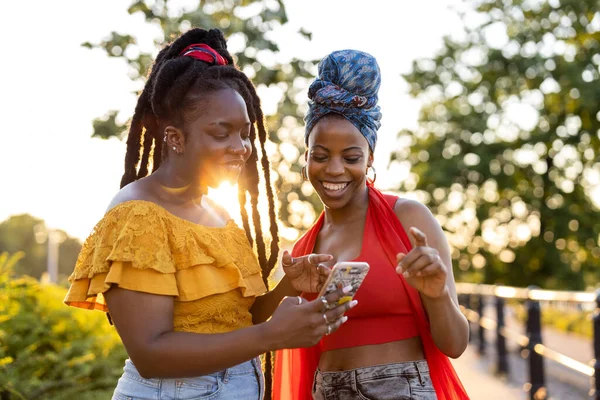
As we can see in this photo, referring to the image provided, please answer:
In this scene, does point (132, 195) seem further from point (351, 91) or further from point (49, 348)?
point (49, 348)

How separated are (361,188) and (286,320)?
1.03 m

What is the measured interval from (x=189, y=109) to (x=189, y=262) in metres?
0.51

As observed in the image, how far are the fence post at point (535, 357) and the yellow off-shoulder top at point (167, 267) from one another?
18.9 feet

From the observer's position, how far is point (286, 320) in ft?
7.67

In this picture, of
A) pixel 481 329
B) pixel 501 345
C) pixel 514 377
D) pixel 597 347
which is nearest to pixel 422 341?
pixel 597 347

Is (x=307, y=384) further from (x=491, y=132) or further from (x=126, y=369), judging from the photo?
(x=491, y=132)

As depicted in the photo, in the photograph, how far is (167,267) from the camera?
2396 mm

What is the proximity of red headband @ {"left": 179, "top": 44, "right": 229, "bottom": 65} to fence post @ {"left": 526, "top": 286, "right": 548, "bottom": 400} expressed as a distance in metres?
5.91

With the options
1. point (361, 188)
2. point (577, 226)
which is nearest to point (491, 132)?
point (577, 226)

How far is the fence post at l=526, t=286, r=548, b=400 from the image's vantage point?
25.3 feet

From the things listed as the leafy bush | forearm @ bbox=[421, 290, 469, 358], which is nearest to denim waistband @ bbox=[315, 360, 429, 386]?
forearm @ bbox=[421, 290, 469, 358]

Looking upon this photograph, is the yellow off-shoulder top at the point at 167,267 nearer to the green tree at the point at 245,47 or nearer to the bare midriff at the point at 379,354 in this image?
the bare midriff at the point at 379,354

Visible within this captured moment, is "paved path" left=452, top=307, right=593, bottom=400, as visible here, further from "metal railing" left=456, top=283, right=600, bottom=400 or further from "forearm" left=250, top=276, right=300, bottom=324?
"forearm" left=250, top=276, right=300, bottom=324

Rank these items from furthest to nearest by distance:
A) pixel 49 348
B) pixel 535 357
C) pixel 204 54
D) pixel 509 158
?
pixel 509 158 → pixel 535 357 → pixel 49 348 → pixel 204 54
